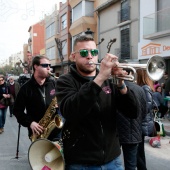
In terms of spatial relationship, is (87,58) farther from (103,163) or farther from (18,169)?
(18,169)

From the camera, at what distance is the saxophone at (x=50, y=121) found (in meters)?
3.51

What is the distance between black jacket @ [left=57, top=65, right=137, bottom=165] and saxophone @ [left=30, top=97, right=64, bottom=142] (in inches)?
56.5

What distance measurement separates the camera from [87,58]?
2045 millimetres

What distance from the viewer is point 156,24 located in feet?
48.4

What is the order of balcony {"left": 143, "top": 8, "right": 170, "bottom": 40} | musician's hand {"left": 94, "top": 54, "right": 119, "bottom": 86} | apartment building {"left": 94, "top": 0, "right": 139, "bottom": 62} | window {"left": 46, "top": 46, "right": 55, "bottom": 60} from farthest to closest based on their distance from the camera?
window {"left": 46, "top": 46, "right": 55, "bottom": 60}
apartment building {"left": 94, "top": 0, "right": 139, "bottom": 62}
balcony {"left": 143, "top": 8, "right": 170, "bottom": 40}
musician's hand {"left": 94, "top": 54, "right": 119, "bottom": 86}

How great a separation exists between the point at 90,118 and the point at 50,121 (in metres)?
1.68

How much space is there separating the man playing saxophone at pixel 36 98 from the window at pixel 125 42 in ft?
46.1

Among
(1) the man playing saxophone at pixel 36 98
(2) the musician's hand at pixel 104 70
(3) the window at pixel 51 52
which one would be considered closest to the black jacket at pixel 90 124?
(2) the musician's hand at pixel 104 70

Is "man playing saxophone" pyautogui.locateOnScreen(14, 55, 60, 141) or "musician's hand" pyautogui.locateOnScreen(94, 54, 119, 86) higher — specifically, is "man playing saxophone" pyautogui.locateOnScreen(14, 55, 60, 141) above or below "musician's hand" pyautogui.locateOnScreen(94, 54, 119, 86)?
below

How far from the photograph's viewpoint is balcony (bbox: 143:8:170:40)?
13919 millimetres

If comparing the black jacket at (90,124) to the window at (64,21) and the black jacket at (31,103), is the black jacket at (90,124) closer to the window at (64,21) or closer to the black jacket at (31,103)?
the black jacket at (31,103)

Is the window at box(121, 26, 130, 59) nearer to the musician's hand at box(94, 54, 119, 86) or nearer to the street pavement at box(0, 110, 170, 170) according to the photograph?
the street pavement at box(0, 110, 170, 170)

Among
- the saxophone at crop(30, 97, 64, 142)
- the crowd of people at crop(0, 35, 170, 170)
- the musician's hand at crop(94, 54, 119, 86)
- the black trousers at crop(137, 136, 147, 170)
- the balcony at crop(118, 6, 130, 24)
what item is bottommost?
the black trousers at crop(137, 136, 147, 170)

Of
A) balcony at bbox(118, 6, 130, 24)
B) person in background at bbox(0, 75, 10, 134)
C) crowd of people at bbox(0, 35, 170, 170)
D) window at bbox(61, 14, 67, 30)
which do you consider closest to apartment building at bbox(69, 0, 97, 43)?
balcony at bbox(118, 6, 130, 24)
